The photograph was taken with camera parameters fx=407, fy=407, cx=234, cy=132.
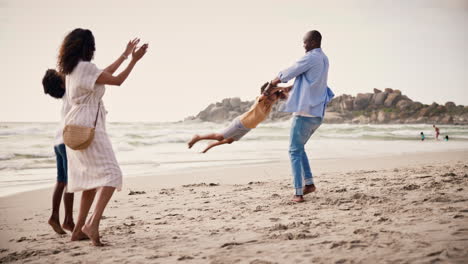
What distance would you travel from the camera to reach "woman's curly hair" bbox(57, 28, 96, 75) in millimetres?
3354

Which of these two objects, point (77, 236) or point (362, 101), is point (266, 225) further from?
point (362, 101)

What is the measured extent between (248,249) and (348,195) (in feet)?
8.01

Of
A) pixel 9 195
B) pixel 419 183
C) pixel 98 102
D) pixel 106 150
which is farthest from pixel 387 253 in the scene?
pixel 9 195

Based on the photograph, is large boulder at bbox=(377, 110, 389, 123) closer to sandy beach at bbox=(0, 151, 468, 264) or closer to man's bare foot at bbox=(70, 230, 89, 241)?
sandy beach at bbox=(0, 151, 468, 264)

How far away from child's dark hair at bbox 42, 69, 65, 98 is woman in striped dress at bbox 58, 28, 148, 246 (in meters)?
0.55

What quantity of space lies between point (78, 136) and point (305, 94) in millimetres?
2633

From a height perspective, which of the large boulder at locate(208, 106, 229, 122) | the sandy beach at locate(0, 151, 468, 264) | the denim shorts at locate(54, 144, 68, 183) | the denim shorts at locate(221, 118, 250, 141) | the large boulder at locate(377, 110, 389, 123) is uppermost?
the large boulder at locate(208, 106, 229, 122)

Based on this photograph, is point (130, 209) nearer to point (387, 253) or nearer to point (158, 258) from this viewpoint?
point (158, 258)

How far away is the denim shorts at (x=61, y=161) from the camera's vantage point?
3.85m

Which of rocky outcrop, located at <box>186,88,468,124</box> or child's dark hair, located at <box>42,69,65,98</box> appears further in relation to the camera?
rocky outcrop, located at <box>186,88,468,124</box>

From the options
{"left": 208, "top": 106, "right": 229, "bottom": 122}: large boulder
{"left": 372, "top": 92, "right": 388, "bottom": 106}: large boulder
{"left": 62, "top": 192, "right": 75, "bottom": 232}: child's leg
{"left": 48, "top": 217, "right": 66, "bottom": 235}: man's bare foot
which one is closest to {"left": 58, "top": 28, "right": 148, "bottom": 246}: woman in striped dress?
{"left": 62, "top": 192, "right": 75, "bottom": 232}: child's leg

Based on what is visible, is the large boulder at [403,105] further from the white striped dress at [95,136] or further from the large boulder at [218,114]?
the white striped dress at [95,136]

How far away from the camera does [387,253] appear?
270 centimetres

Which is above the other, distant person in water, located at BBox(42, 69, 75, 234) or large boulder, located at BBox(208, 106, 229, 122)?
large boulder, located at BBox(208, 106, 229, 122)
